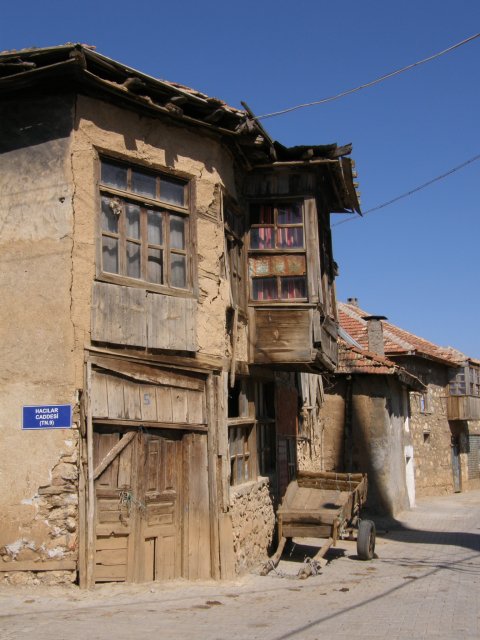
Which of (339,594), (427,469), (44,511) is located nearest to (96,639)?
(44,511)

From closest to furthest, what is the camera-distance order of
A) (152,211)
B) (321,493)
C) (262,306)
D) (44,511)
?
(44,511), (152,211), (262,306), (321,493)

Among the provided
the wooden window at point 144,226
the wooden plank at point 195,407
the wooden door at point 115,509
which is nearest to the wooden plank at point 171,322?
the wooden window at point 144,226

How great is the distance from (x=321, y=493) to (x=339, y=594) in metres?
3.39

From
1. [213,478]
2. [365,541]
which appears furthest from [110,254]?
[365,541]

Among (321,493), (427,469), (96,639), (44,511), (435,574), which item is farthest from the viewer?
(427,469)

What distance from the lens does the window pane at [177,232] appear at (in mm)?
10016

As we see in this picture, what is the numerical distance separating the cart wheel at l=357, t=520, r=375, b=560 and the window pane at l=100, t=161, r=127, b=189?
7023 millimetres

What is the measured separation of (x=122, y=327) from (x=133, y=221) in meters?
1.55

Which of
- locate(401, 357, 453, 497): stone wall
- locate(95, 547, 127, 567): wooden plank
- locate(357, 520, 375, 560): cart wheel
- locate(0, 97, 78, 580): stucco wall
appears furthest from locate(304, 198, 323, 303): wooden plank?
locate(401, 357, 453, 497): stone wall

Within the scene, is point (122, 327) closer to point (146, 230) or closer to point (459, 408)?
point (146, 230)

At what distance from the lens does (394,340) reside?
91.7 feet

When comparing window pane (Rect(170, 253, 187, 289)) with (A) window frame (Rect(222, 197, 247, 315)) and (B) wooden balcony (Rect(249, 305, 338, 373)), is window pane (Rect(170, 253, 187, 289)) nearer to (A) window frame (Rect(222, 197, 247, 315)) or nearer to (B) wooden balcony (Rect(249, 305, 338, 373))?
(A) window frame (Rect(222, 197, 247, 315))

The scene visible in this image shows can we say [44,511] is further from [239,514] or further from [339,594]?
[339,594]

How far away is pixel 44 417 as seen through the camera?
27.8 feet
